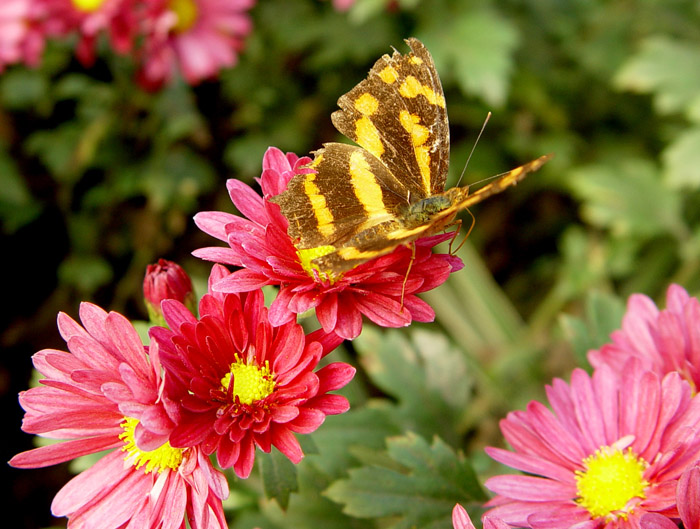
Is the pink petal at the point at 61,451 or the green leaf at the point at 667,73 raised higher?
the pink petal at the point at 61,451

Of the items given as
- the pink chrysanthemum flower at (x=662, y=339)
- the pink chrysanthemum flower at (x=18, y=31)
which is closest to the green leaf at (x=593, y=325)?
the pink chrysanthemum flower at (x=662, y=339)

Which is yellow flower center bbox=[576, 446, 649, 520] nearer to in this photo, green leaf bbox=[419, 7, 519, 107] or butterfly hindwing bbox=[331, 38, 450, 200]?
butterfly hindwing bbox=[331, 38, 450, 200]

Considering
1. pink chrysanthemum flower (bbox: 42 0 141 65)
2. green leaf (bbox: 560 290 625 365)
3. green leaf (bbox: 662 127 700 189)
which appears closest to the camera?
green leaf (bbox: 560 290 625 365)

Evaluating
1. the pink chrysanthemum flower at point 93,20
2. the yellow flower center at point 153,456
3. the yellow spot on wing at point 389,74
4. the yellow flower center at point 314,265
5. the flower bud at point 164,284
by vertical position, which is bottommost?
the yellow flower center at point 153,456

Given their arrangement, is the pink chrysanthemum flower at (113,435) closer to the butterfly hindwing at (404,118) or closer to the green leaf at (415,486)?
the green leaf at (415,486)

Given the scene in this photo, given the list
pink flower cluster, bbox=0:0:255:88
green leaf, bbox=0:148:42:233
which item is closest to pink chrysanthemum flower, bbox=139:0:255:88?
pink flower cluster, bbox=0:0:255:88

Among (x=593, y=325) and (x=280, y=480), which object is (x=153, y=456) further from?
(x=593, y=325)
